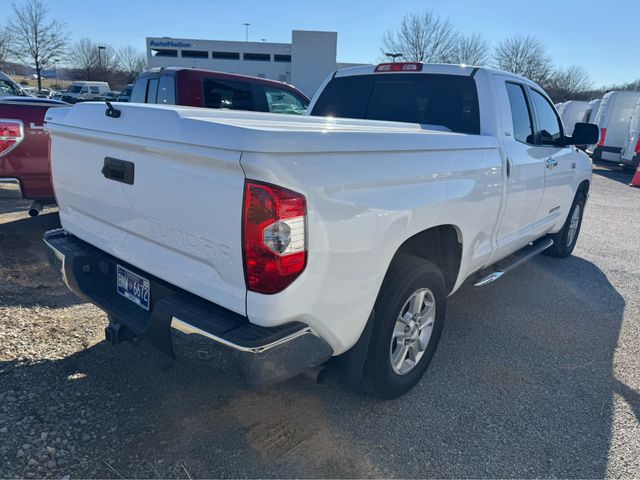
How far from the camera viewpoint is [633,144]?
15.2 meters

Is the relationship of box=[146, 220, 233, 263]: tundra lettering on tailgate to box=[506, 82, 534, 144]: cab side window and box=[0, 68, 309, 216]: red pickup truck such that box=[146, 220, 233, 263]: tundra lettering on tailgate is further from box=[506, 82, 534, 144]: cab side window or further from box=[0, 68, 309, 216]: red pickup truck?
box=[0, 68, 309, 216]: red pickup truck

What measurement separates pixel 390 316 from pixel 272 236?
97 cm

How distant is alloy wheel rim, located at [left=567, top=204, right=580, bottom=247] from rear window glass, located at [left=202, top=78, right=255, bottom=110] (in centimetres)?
489

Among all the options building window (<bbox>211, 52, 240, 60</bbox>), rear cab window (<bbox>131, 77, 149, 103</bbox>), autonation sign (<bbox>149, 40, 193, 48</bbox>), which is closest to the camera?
rear cab window (<bbox>131, 77, 149, 103</bbox>)

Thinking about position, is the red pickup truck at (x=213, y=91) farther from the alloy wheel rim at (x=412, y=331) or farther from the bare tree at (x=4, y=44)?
the bare tree at (x=4, y=44)

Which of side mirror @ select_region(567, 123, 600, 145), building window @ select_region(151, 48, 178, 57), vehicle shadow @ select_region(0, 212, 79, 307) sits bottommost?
vehicle shadow @ select_region(0, 212, 79, 307)

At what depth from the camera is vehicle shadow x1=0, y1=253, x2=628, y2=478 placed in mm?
2387

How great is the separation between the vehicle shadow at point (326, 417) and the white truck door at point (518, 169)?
95 centimetres

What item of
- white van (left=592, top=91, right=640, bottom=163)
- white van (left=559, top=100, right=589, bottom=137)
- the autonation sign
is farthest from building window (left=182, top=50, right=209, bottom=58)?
white van (left=592, top=91, right=640, bottom=163)

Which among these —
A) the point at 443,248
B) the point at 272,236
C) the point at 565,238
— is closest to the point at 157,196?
the point at 272,236

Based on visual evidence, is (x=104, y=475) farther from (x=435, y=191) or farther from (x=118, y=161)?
(x=435, y=191)

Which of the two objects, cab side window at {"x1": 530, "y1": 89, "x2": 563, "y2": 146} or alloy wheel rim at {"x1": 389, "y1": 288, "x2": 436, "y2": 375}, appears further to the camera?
cab side window at {"x1": 530, "y1": 89, "x2": 563, "y2": 146}

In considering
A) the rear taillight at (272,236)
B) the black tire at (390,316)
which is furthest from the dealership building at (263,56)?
the rear taillight at (272,236)

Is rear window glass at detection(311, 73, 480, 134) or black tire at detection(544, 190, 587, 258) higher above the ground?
rear window glass at detection(311, 73, 480, 134)
